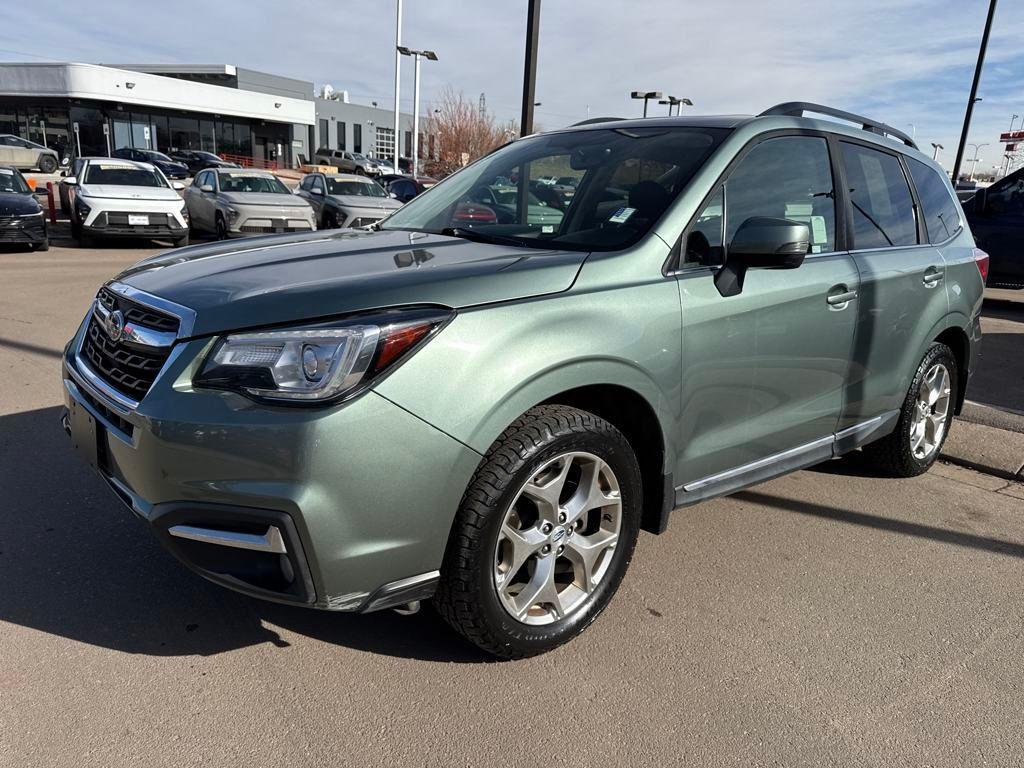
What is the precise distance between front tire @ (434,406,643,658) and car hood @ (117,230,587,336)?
45 cm

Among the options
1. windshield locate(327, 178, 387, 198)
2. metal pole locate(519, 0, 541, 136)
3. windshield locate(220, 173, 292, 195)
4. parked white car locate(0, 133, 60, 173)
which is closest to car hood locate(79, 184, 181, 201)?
windshield locate(220, 173, 292, 195)

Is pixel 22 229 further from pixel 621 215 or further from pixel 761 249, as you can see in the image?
pixel 761 249

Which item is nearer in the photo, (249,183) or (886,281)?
(886,281)

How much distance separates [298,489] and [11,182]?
14.4 meters

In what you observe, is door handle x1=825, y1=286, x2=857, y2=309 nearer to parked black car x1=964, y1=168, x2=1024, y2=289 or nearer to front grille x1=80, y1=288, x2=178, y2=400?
front grille x1=80, y1=288, x2=178, y2=400

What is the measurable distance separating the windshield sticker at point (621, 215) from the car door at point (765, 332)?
0.25 meters

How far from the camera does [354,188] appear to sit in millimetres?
16734

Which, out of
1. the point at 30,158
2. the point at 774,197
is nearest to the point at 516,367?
the point at 774,197

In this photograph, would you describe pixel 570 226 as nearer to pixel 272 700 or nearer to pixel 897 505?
pixel 272 700

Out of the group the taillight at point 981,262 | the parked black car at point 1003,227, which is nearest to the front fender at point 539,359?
the taillight at point 981,262

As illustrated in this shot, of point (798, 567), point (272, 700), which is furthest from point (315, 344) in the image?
point (798, 567)

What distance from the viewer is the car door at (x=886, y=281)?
3625mm

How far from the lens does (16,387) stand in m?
5.38

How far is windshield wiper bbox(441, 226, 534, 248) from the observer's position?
2.99m
